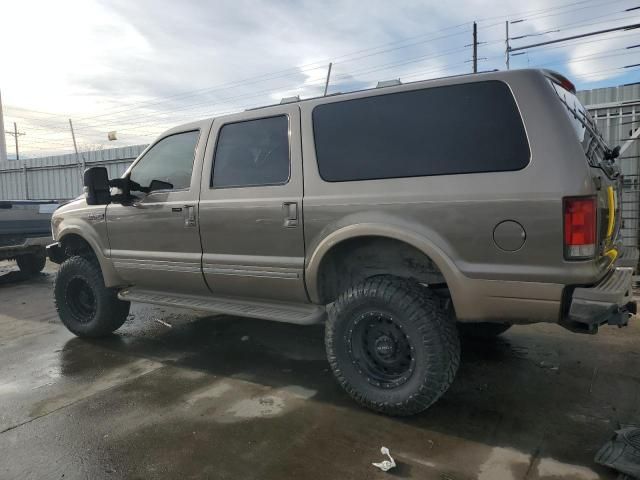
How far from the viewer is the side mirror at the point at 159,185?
163 inches

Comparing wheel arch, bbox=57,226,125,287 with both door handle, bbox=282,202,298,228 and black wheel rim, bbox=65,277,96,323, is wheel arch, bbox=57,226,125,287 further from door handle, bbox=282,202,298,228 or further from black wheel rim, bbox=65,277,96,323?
door handle, bbox=282,202,298,228

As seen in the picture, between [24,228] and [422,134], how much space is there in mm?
7573

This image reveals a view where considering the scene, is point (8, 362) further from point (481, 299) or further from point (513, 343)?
point (513, 343)

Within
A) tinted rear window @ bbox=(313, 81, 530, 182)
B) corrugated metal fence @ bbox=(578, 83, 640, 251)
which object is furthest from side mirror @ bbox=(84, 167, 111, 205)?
corrugated metal fence @ bbox=(578, 83, 640, 251)

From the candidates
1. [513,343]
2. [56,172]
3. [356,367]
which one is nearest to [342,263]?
[356,367]

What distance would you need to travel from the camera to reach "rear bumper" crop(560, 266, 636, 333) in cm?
245

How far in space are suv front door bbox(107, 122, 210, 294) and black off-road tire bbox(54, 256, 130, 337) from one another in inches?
17.7

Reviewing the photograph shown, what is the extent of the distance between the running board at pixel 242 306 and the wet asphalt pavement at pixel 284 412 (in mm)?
560

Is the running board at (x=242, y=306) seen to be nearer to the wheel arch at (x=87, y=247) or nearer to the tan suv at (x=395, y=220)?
the tan suv at (x=395, y=220)

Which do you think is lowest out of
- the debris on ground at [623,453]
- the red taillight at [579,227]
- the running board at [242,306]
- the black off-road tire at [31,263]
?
the debris on ground at [623,453]

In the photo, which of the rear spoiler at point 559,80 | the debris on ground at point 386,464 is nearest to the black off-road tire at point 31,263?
the debris on ground at point 386,464

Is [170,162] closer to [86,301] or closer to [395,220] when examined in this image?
→ [86,301]

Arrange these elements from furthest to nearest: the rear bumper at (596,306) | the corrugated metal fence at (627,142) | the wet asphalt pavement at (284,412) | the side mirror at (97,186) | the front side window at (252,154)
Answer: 1. the corrugated metal fence at (627,142)
2. the side mirror at (97,186)
3. the front side window at (252,154)
4. the wet asphalt pavement at (284,412)
5. the rear bumper at (596,306)

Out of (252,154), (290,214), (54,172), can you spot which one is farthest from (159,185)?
(54,172)
